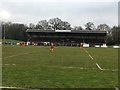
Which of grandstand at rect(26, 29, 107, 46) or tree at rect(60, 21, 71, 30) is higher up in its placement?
tree at rect(60, 21, 71, 30)

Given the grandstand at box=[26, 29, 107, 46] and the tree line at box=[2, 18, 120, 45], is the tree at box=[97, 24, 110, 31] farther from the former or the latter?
the grandstand at box=[26, 29, 107, 46]

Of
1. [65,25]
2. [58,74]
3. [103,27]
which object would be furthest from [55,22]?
[58,74]

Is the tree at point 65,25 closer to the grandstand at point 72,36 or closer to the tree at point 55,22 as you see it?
the tree at point 55,22

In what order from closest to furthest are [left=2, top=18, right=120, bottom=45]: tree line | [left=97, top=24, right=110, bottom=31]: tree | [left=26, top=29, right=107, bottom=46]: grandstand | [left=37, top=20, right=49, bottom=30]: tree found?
[left=26, top=29, right=107, bottom=46]: grandstand → [left=2, top=18, right=120, bottom=45]: tree line → [left=97, top=24, right=110, bottom=31]: tree → [left=37, top=20, right=49, bottom=30]: tree

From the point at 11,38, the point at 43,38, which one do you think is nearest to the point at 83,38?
the point at 43,38

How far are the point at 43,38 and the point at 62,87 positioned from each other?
377ft

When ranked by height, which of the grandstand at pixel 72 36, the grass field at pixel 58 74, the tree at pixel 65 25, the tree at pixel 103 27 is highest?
the tree at pixel 65 25

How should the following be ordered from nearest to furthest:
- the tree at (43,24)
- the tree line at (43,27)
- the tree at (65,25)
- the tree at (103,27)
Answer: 1. the tree line at (43,27)
2. the tree at (103,27)
3. the tree at (65,25)
4. the tree at (43,24)

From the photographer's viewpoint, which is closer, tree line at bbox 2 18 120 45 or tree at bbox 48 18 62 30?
tree line at bbox 2 18 120 45

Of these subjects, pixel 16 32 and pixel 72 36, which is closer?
pixel 72 36

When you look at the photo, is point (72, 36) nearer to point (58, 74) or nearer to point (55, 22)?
point (55, 22)

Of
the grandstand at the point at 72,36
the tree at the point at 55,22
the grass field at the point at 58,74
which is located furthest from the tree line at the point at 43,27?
the grass field at the point at 58,74

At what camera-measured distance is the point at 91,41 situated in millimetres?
121750

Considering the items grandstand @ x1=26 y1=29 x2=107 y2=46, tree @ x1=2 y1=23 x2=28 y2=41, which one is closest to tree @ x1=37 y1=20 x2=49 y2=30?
tree @ x1=2 y1=23 x2=28 y2=41
